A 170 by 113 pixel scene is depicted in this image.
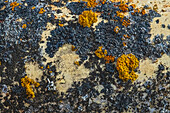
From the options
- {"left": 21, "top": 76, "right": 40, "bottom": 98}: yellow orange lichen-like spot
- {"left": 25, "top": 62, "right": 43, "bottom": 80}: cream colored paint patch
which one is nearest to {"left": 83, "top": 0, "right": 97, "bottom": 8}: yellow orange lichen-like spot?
{"left": 25, "top": 62, "right": 43, "bottom": 80}: cream colored paint patch

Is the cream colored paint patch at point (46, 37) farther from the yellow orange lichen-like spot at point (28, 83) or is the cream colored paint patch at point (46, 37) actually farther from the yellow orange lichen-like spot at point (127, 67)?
the yellow orange lichen-like spot at point (127, 67)

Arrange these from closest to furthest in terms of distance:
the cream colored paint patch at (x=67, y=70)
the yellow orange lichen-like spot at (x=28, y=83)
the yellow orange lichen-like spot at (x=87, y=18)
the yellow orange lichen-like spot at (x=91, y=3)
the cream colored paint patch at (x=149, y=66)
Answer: the yellow orange lichen-like spot at (x=28, y=83) → the cream colored paint patch at (x=67, y=70) → the cream colored paint patch at (x=149, y=66) → the yellow orange lichen-like spot at (x=87, y=18) → the yellow orange lichen-like spot at (x=91, y=3)

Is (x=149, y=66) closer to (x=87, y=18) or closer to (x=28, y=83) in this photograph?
(x=87, y=18)

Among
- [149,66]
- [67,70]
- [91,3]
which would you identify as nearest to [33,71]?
[67,70]

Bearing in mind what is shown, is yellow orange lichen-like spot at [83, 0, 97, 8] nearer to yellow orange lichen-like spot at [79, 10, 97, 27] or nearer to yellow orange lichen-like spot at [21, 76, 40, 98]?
yellow orange lichen-like spot at [79, 10, 97, 27]

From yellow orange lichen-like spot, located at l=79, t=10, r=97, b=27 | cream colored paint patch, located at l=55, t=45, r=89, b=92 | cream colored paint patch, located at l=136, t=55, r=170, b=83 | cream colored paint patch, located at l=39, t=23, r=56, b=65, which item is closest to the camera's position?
cream colored paint patch, located at l=55, t=45, r=89, b=92

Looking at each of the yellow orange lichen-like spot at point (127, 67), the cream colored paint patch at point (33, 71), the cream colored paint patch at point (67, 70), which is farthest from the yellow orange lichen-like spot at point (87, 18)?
the cream colored paint patch at point (33, 71)
